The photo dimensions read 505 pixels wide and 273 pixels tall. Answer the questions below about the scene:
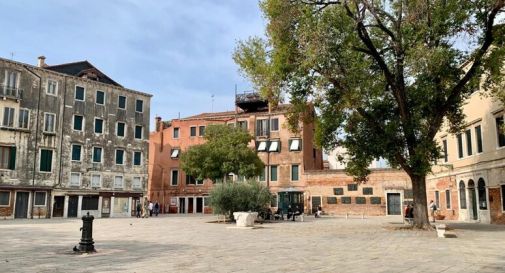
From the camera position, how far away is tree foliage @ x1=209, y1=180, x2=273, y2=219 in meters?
27.0

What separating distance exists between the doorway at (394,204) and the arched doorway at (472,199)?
13.0 meters

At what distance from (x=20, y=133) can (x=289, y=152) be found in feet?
82.5

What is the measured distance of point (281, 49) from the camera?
20.1m

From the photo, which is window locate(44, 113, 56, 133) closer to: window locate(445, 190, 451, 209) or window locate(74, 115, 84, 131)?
window locate(74, 115, 84, 131)

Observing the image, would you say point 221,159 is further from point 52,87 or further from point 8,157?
point 8,157

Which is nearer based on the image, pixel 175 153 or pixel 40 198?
pixel 40 198

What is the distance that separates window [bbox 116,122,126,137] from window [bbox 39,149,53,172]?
6.80m

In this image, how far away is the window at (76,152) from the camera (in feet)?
130

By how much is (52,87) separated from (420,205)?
3177cm

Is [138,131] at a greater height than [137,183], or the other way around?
[138,131]

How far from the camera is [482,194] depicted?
85.6 ft

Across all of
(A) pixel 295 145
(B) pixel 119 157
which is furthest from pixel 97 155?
(A) pixel 295 145

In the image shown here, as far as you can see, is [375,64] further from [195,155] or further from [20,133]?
[20,133]

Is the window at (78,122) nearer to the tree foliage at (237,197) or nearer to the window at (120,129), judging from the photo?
the window at (120,129)
